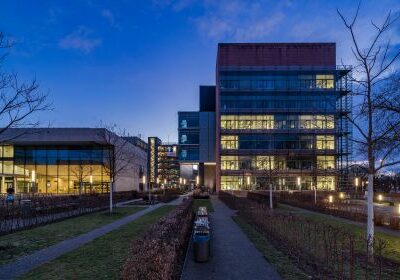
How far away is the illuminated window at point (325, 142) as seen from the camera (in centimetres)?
7950

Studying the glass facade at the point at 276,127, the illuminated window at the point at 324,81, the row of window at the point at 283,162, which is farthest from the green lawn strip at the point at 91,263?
the illuminated window at the point at 324,81

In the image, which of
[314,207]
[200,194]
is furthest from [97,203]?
[200,194]

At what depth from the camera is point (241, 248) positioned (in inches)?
555

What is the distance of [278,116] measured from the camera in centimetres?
8125

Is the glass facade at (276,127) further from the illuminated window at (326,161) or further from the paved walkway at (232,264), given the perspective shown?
the paved walkway at (232,264)

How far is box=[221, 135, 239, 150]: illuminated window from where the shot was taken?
80588 millimetres

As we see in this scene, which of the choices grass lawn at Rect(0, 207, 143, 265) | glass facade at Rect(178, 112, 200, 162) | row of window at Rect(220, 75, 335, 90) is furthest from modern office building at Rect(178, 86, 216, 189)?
grass lawn at Rect(0, 207, 143, 265)

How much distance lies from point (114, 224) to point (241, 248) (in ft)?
35.8

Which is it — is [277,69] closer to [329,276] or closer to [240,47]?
[240,47]

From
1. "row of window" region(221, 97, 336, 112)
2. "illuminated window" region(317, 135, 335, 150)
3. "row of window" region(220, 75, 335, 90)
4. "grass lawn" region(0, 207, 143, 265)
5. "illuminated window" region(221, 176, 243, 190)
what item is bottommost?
"illuminated window" region(221, 176, 243, 190)

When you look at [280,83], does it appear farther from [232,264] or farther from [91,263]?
[91,263]

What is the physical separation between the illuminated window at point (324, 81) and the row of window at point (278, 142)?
456 inches

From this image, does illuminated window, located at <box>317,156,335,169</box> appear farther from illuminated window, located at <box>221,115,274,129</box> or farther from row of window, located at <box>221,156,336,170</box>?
illuminated window, located at <box>221,115,274,129</box>

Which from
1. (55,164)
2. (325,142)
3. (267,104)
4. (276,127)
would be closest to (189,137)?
(267,104)
